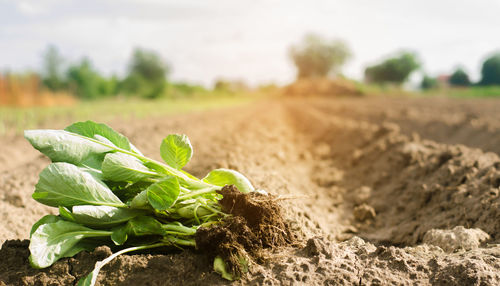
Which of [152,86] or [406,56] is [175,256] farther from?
[406,56]

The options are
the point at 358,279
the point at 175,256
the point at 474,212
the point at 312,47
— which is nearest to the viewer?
the point at 358,279

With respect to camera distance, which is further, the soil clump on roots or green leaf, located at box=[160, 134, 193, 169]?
green leaf, located at box=[160, 134, 193, 169]

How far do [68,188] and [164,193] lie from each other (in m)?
0.60

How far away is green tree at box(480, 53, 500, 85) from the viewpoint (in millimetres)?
30734

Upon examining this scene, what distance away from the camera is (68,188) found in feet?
7.29

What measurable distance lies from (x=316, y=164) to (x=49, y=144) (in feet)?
17.6

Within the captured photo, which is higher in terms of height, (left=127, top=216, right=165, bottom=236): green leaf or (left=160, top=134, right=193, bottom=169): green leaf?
(left=160, top=134, right=193, bottom=169): green leaf

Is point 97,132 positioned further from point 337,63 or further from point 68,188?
point 337,63

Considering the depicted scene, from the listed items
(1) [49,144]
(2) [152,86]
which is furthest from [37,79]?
(2) [152,86]

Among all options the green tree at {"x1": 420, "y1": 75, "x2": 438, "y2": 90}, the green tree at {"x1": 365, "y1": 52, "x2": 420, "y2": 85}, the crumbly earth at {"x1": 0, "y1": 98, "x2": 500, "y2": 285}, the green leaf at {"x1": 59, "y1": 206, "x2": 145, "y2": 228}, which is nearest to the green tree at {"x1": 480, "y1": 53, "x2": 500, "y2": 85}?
the green tree at {"x1": 420, "y1": 75, "x2": 438, "y2": 90}

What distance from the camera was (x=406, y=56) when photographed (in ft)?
181

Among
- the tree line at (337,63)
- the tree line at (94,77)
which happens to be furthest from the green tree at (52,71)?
the tree line at (337,63)

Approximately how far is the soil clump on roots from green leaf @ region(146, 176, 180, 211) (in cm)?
26

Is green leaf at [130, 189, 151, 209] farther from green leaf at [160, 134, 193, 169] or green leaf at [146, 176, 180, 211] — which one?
green leaf at [160, 134, 193, 169]
